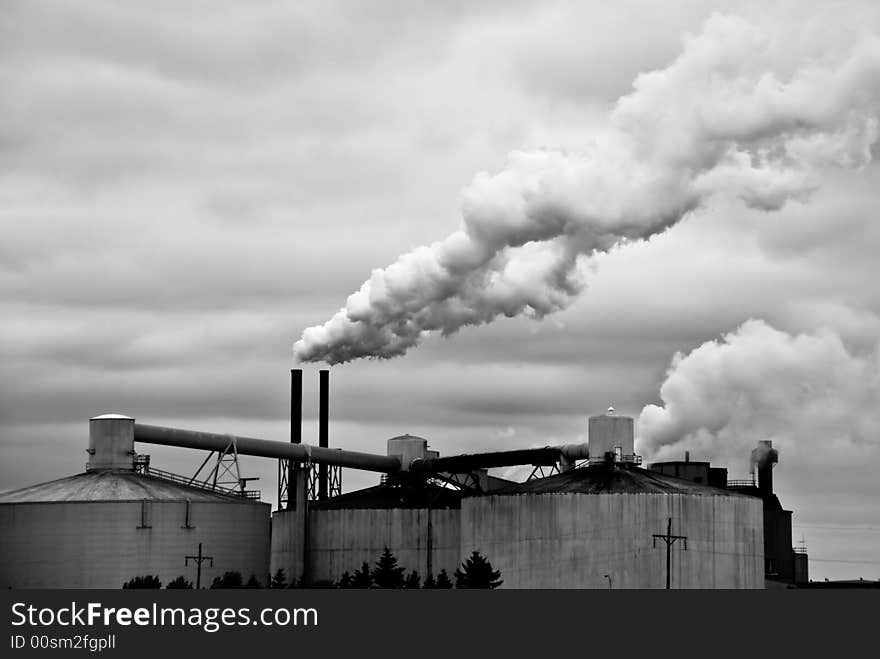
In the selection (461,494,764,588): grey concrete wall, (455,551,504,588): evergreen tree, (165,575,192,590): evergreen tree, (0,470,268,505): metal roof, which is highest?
(0,470,268,505): metal roof

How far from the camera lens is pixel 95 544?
381 ft

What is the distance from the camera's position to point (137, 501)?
117 m

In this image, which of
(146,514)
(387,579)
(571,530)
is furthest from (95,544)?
(571,530)

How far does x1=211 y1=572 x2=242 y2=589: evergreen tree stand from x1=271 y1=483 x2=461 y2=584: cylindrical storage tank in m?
6.93

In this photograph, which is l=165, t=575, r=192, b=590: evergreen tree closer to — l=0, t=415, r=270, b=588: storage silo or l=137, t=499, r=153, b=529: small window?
l=0, t=415, r=270, b=588: storage silo

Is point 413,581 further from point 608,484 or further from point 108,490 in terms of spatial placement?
point 108,490

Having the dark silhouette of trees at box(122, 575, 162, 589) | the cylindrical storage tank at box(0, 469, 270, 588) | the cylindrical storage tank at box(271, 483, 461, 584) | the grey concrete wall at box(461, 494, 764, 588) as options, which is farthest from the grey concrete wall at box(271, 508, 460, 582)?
the dark silhouette of trees at box(122, 575, 162, 589)

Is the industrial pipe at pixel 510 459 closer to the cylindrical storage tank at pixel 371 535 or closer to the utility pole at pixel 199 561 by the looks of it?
the cylindrical storage tank at pixel 371 535

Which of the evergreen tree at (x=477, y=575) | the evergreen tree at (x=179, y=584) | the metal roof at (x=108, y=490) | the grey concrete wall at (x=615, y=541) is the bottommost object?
the evergreen tree at (x=179, y=584)

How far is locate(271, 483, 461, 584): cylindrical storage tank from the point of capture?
122m

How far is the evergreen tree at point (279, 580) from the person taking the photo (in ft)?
396

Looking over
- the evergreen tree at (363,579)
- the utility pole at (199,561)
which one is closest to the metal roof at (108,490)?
the utility pole at (199,561)

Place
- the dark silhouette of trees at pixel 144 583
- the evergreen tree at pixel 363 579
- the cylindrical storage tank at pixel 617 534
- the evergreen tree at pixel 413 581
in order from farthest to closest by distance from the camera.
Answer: the evergreen tree at pixel 413 581 < the evergreen tree at pixel 363 579 < the dark silhouette of trees at pixel 144 583 < the cylindrical storage tank at pixel 617 534

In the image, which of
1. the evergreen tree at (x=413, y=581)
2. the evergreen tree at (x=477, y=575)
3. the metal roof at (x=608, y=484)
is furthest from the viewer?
the metal roof at (x=608, y=484)
